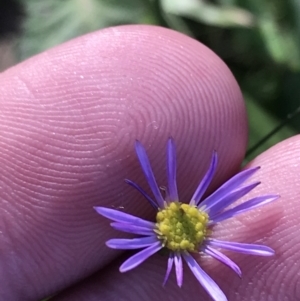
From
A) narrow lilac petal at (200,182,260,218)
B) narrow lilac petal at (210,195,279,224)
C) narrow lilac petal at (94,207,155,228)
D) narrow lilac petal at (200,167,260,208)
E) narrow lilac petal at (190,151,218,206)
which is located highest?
narrow lilac petal at (94,207,155,228)

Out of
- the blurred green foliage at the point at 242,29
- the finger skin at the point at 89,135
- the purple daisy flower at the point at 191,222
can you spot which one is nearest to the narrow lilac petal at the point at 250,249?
the purple daisy flower at the point at 191,222

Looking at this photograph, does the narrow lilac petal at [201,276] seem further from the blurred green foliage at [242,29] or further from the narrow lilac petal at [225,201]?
the blurred green foliage at [242,29]

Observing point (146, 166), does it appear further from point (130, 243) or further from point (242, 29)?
point (242, 29)

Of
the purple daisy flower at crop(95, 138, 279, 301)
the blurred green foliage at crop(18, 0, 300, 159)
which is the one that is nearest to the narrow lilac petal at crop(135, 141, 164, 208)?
the purple daisy flower at crop(95, 138, 279, 301)

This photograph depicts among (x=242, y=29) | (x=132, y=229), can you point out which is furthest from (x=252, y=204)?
(x=242, y=29)

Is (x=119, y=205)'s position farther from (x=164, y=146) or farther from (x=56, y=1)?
(x=56, y=1)

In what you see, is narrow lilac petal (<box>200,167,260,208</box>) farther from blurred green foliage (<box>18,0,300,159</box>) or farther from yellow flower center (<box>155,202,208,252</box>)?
blurred green foliage (<box>18,0,300,159</box>)

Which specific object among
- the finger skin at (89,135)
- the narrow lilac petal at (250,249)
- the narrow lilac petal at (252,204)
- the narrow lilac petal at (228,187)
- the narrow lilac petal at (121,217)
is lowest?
the narrow lilac petal at (250,249)
